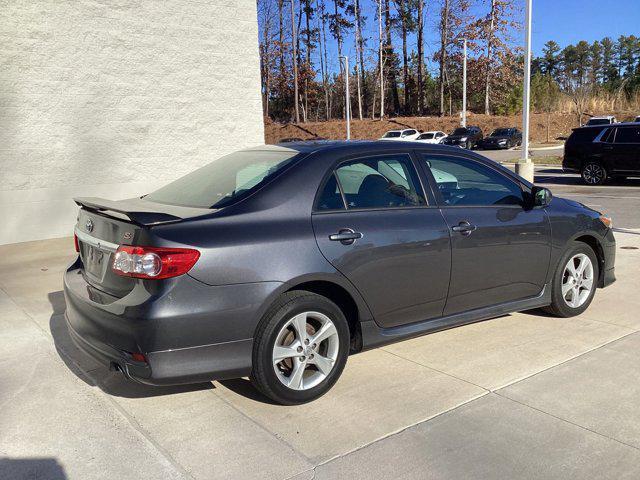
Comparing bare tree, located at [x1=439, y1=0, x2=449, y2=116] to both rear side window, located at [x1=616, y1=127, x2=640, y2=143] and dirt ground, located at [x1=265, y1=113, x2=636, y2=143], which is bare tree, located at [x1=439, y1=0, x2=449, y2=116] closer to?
dirt ground, located at [x1=265, y1=113, x2=636, y2=143]

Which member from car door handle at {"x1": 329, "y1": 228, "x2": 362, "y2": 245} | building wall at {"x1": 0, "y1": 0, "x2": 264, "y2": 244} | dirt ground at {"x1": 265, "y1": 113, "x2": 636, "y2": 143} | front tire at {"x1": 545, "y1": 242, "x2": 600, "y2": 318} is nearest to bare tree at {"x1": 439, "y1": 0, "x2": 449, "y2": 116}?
dirt ground at {"x1": 265, "y1": 113, "x2": 636, "y2": 143}

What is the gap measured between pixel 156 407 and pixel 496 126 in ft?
163

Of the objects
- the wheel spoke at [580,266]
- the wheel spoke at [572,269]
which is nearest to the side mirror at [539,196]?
the wheel spoke at [572,269]

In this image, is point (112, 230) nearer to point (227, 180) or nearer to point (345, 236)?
point (227, 180)

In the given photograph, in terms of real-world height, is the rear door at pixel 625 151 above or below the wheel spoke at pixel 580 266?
above

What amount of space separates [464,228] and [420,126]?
49088mm

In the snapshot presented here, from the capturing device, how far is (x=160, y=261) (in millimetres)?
3330

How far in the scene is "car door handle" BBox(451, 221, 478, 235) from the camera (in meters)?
4.40

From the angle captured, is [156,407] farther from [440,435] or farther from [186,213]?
[440,435]

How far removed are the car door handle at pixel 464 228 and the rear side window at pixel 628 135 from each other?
13922mm

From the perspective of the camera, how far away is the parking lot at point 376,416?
3.13 meters

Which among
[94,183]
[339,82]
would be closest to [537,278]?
[94,183]

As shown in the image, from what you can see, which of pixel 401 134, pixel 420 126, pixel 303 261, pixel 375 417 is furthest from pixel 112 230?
pixel 420 126

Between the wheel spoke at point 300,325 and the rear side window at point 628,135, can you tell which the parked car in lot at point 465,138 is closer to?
the rear side window at point 628,135
